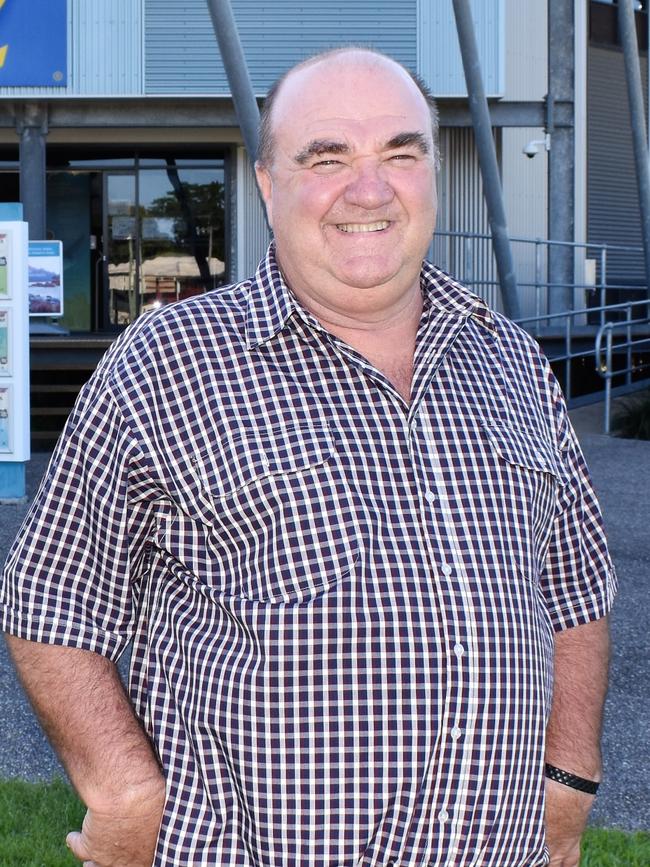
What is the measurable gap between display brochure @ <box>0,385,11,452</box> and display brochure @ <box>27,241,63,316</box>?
3.77 metres

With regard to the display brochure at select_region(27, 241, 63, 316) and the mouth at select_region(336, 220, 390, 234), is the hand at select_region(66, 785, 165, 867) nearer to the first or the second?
the mouth at select_region(336, 220, 390, 234)

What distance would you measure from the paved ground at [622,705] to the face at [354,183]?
2.96m

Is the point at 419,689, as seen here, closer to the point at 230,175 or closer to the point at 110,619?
the point at 110,619

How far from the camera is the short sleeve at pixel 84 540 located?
2.07 meters

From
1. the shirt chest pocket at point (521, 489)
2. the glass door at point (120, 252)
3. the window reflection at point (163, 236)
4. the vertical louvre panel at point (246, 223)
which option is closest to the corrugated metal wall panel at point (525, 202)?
the vertical louvre panel at point (246, 223)

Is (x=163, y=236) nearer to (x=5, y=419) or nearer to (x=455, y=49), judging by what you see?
(x=455, y=49)

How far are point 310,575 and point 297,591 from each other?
3 cm

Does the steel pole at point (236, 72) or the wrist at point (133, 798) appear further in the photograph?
the steel pole at point (236, 72)

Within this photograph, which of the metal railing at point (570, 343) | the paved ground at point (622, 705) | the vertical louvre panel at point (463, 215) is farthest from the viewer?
the vertical louvre panel at point (463, 215)

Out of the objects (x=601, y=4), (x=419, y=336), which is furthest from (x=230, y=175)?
(x=419, y=336)

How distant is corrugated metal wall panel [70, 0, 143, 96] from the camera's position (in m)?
17.3

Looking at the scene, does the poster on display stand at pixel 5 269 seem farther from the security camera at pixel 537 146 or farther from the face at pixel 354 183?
the security camera at pixel 537 146

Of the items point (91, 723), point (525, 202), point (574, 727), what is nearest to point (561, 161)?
point (525, 202)

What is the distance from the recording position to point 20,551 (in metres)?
2.10
